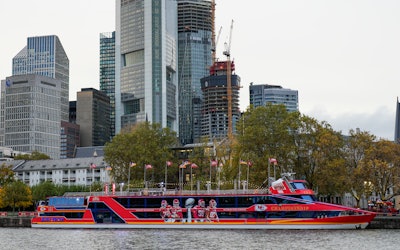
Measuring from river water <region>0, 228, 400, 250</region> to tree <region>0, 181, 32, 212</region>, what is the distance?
47530mm

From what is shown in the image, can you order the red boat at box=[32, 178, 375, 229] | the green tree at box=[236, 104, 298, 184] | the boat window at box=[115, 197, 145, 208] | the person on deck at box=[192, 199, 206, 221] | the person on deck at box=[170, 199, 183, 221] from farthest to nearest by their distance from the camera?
the green tree at box=[236, 104, 298, 184], the boat window at box=[115, 197, 145, 208], the person on deck at box=[170, 199, 183, 221], the person on deck at box=[192, 199, 206, 221], the red boat at box=[32, 178, 375, 229]

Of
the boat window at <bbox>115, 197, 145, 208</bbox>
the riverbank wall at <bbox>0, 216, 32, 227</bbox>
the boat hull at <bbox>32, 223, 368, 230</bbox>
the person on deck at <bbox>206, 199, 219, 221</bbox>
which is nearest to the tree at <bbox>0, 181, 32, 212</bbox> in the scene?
the riverbank wall at <bbox>0, 216, 32, 227</bbox>

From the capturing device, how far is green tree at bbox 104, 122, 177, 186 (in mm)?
131250

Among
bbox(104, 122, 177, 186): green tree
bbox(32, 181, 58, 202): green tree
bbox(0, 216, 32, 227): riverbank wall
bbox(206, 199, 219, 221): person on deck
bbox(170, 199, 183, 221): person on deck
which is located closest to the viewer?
bbox(206, 199, 219, 221): person on deck

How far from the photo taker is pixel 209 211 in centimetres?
8206

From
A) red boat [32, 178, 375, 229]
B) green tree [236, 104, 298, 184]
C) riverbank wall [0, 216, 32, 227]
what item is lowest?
riverbank wall [0, 216, 32, 227]

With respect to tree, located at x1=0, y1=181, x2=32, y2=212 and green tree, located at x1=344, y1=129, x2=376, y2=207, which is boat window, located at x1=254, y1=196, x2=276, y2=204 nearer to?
green tree, located at x1=344, y1=129, x2=376, y2=207

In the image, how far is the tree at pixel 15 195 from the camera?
12281cm

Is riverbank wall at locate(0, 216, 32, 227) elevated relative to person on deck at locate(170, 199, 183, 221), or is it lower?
lower

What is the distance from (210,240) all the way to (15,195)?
70.0 m

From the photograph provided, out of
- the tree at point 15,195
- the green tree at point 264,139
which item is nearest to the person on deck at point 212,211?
the green tree at point 264,139

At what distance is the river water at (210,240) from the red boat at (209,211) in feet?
10.1

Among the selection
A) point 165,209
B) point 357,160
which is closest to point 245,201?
point 165,209

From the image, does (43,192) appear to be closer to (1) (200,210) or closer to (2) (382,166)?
(1) (200,210)
